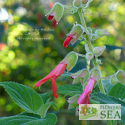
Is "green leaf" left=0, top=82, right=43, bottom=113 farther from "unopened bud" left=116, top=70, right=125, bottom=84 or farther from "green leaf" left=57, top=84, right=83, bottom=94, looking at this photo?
"unopened bud" left=116, top=70, right=125, bottom=84

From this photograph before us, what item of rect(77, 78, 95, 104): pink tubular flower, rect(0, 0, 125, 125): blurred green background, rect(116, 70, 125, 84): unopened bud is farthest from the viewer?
rect(0, 0, 125, 125): blurred green background

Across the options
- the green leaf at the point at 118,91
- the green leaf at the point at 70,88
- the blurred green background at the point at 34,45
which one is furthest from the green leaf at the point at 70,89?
the blurred green background at the point at 34,45

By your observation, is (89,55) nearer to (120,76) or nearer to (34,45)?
(120,76)

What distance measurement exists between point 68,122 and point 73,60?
1977mm

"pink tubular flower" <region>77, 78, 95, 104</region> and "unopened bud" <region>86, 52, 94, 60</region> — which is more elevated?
"unopened bud" <region>86, 52, 94, 60</region>

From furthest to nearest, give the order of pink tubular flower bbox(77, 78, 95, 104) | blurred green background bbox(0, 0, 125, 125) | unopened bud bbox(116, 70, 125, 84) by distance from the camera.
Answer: blurred green background bbox(0, 0, 125, 125), unopened bud bbox(116, 70, 125, 84), pink tubular flower bbox(77, 78, 95, 104)

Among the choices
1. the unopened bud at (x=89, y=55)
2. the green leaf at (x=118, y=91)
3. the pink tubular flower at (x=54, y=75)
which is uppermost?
the unopened bud at (x=89, y=55)

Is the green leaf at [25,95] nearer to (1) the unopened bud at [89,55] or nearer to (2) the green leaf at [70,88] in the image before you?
(2) the green leaf at [70,88]

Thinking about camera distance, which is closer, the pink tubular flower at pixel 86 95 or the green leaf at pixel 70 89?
the pink tubular flower at pixel 86 95

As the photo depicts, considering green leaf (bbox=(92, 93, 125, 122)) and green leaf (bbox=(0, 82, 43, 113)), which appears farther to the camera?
green leaf (bbox=(0, 82, 43, 113))

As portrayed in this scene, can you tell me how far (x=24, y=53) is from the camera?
2.62m

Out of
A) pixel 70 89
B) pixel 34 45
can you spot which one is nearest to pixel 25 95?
pixel 70 89

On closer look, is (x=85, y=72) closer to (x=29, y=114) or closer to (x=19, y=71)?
(x=29, y=114)

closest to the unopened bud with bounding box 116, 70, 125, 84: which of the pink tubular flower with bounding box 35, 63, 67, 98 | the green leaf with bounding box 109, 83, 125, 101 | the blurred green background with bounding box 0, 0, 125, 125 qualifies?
the green leaf with bounding box 109, 83, 125, 101
